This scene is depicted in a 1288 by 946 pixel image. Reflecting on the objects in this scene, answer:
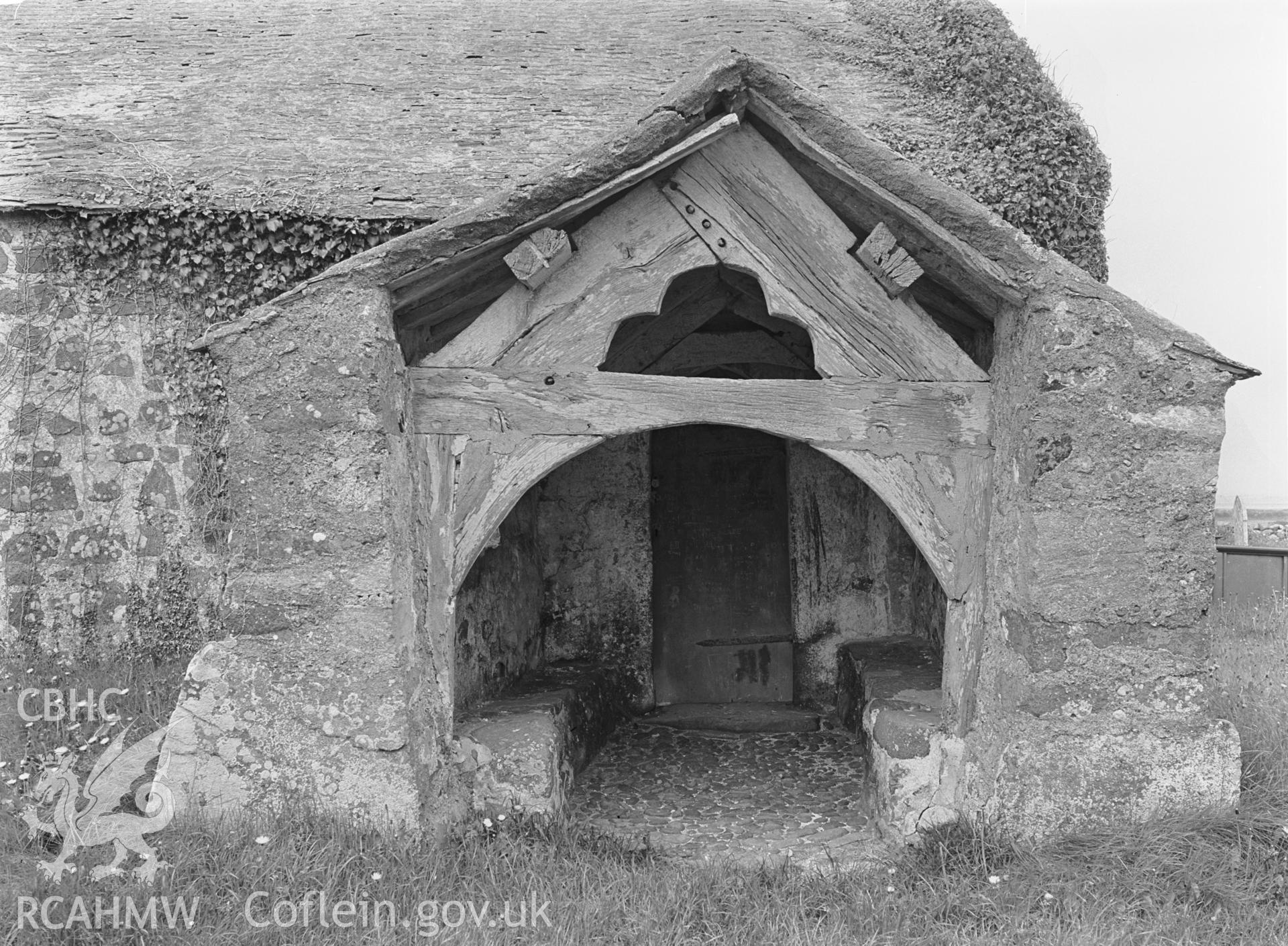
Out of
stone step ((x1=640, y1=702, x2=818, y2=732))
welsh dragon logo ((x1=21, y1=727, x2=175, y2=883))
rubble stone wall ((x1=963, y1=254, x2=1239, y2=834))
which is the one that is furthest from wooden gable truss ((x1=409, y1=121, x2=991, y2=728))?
stone step ((x1=640, y1=702, x2=818, y2=732))

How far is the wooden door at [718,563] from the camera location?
7.08 m

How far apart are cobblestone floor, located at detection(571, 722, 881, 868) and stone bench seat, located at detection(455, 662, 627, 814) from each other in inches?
10.0

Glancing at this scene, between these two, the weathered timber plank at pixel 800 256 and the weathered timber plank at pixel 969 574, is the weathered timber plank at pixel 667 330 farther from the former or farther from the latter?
the weathered timber plank at pixel 969 574

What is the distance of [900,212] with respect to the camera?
354cm

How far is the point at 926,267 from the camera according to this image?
378 cm

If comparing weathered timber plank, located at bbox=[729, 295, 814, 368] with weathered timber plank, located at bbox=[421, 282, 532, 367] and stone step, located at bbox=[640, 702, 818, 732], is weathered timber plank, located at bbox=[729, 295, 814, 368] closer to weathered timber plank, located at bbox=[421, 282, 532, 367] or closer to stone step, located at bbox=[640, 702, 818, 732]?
weathered timber plank, located at bbox=[421, 282, 532, 367]

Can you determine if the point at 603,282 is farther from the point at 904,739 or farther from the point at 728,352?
the point at 728,352

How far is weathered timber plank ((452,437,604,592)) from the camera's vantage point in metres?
3.82

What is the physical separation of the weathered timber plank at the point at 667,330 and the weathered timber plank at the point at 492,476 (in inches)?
64.8

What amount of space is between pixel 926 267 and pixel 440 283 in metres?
1.95

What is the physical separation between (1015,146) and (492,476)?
485 centimetres

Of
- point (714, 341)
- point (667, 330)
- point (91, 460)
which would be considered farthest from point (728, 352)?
point (91, 460)

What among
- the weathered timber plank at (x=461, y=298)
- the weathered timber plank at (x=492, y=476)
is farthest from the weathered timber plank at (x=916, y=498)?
the weathered timber plank at (x=461, y=298)

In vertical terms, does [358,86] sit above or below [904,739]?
above
